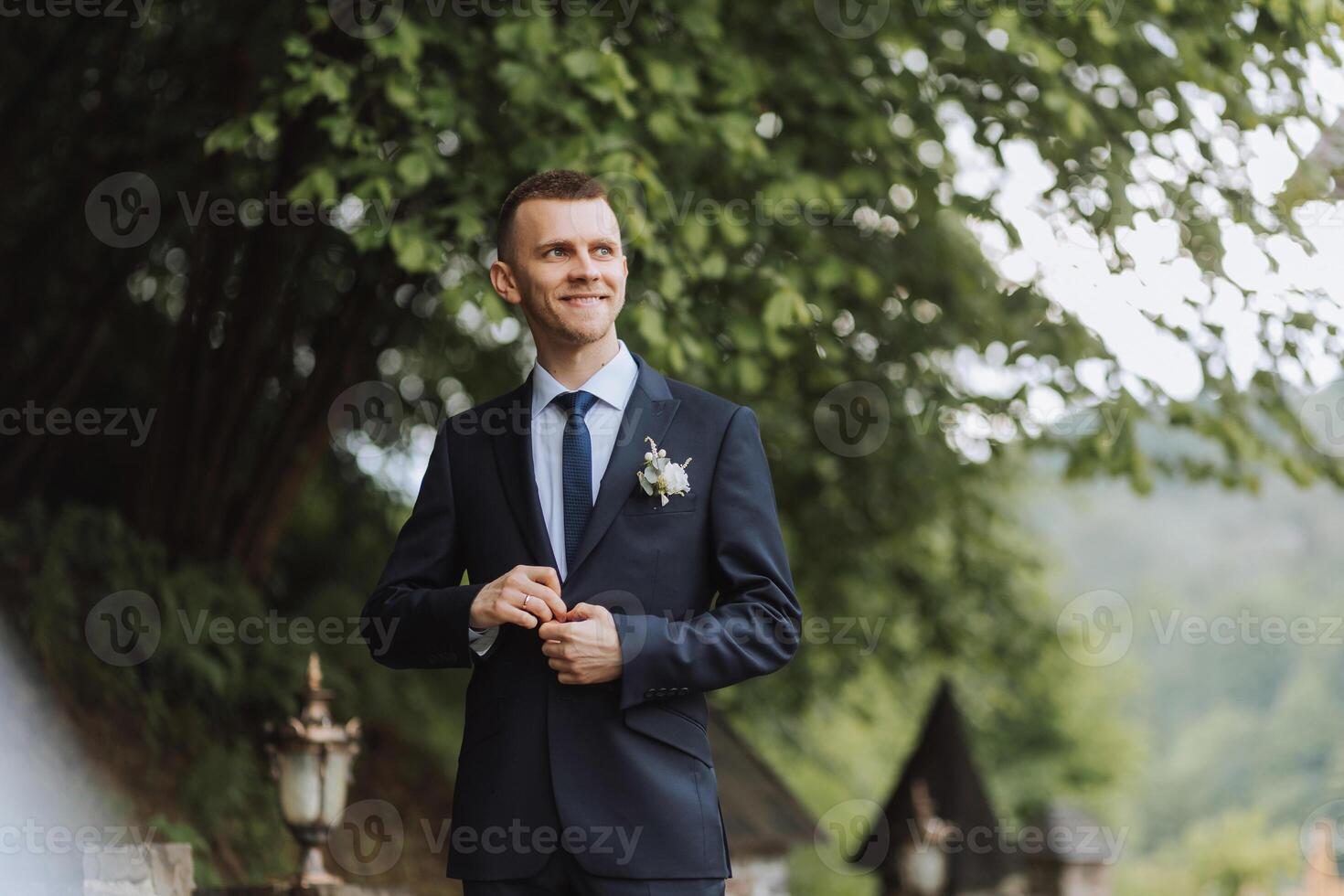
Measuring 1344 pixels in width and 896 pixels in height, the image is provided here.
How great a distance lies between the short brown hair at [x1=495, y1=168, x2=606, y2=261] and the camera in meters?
2.99

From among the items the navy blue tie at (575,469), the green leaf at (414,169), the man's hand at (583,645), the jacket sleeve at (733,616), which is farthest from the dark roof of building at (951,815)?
the man's hand at (583,645)

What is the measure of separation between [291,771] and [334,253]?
145 inches

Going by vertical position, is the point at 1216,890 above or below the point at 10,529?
below

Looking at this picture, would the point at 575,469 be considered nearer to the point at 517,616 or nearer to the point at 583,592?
the point at 583,592

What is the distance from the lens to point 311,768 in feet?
19.8

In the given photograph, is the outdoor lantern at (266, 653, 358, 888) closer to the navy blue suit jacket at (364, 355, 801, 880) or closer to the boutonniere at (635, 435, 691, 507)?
the navy blue suit jacket at (364, 355, 801, 880)

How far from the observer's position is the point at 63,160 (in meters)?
9.26

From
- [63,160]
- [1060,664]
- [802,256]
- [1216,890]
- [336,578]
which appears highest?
[63,160]

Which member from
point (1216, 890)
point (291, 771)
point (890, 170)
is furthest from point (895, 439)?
point (1216, 890)

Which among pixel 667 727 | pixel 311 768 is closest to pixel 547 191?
pixel 667 727

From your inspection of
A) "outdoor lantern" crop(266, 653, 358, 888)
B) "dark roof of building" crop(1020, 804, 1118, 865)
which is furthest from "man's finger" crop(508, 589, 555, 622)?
"dark roof of building" crop(1020, 804, 1118, 865)

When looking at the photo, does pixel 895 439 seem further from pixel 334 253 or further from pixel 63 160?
pixel 63 160

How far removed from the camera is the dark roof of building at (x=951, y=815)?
1160cm

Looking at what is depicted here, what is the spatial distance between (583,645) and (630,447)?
0.45 metres
